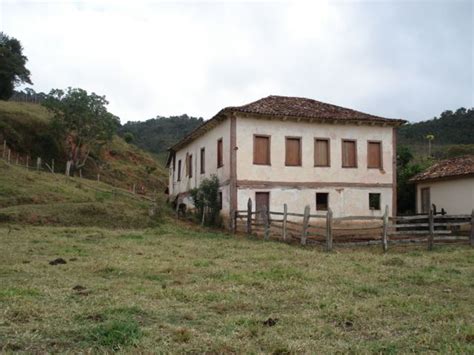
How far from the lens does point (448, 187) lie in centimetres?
2586

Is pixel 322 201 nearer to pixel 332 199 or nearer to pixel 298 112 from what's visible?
pixel 332 199

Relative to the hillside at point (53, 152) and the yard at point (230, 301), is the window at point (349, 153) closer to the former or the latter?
the yard at point (230, 301)

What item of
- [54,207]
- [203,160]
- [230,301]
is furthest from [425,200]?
[230,301]

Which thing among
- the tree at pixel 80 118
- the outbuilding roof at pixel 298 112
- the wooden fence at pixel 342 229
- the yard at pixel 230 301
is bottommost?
the yard at pixel 230 301

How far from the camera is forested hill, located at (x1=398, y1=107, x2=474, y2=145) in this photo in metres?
59.2

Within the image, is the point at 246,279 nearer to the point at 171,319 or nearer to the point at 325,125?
the point at 171,319

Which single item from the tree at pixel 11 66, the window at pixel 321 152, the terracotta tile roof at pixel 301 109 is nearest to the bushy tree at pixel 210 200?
the terracotta tile roof at pixel 301 109

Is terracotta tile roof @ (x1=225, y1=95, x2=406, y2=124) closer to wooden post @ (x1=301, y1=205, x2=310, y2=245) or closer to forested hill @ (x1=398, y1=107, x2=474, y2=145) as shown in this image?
wooden post @ (x1=301, y1=205, x2=310, y2=245)

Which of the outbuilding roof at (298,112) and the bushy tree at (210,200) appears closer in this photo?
the outbuilding roof at (298,112)

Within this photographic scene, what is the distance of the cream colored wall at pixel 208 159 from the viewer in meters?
23.4

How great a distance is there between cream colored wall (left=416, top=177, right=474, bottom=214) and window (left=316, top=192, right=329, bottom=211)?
22.3 feet

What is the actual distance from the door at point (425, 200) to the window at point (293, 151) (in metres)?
8.74

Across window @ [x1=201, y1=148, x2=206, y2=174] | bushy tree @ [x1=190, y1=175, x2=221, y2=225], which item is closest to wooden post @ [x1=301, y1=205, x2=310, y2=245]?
bushy tree @ [x1=190, y1=175, x2=221, y2=225]

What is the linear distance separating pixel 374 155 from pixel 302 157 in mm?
4069
